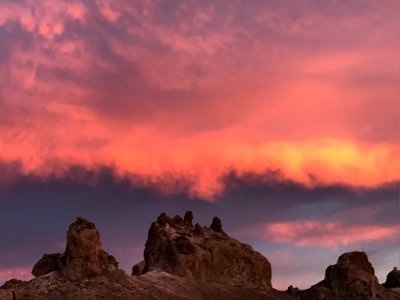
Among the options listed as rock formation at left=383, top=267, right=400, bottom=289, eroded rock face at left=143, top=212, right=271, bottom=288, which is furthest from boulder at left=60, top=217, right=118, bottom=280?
rock formation at left=383, top=267, right=400, bottom=289

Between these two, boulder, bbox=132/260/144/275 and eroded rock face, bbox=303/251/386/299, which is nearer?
eroded rock face, bbox=303/251/386/299

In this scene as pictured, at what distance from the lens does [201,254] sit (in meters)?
107

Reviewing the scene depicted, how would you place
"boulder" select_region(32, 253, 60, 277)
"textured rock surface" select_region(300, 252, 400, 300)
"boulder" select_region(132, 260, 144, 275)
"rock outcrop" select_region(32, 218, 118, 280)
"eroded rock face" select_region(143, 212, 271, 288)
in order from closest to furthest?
1. "rock outcrop" select_region(32, 218, 118, 280)
2. "boulder" select_region(32, 253, 60, 277)
3. "eroded rock face" select_region(143, 212, 271, 288)
4. "textured rock surface" select_region(300, 252, 400, 300)
5. "boulder" select_region(132, 260, 144, 275)

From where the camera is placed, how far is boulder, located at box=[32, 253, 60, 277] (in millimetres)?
87062

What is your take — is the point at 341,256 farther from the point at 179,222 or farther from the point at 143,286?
the point at 143,286

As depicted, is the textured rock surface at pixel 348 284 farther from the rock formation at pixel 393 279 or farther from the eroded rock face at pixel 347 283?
the rock formation at pixel 393 279

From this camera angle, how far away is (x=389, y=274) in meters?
139

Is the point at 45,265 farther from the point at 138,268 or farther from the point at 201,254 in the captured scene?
the point at 138,268

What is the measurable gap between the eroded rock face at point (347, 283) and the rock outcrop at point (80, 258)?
36.2m

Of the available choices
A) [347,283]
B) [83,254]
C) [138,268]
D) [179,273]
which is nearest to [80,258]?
[83,254]

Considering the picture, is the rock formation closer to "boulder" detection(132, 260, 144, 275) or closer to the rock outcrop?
"boulder" detection(132, 260, 144, 275)

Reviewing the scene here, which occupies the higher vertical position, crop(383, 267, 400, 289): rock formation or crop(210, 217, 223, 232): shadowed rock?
crop(210, 217, 223, 232): shadowed rock

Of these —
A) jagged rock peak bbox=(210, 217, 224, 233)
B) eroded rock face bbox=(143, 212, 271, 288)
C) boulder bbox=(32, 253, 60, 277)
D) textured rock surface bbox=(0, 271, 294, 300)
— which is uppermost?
jagged rock peak bbox=(210, 217, 224, 233)

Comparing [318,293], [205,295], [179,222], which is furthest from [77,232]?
[318,293]
